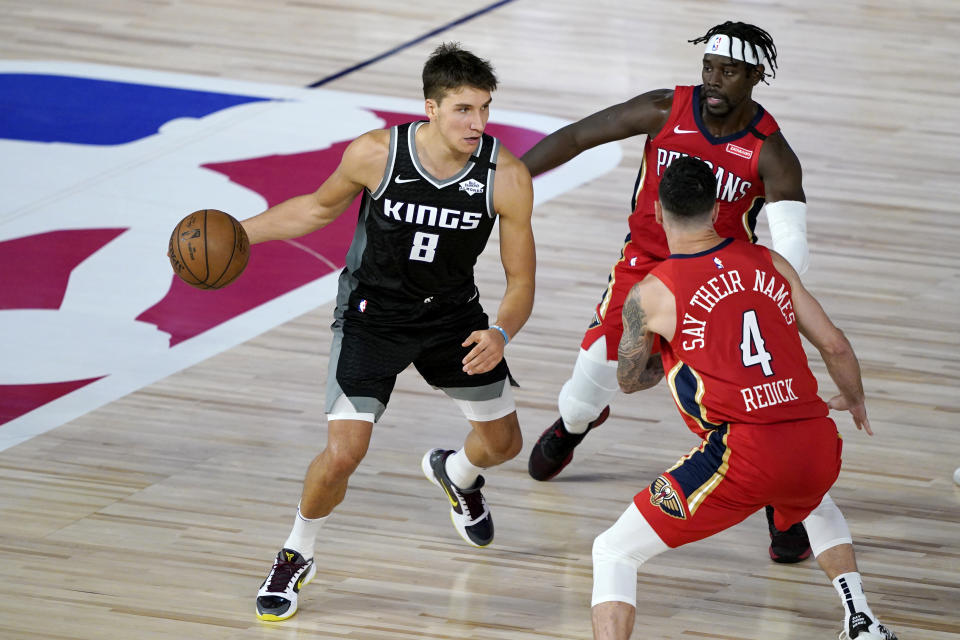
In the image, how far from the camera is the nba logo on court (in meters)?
6.57

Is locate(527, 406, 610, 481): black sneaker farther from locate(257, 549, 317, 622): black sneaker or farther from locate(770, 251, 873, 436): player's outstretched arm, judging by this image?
locate(770, 251, 873, 436): player's outstretched arm

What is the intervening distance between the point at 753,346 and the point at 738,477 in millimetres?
370

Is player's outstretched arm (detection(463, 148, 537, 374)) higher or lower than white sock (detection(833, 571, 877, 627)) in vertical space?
higher

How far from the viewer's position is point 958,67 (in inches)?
474

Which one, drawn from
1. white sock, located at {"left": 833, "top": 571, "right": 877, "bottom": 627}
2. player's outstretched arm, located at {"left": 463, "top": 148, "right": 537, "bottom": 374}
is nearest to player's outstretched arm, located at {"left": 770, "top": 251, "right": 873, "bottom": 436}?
white sock, located at {"left": 833, "top": 571, "right": 877, "bottom": 627}

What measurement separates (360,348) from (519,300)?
543mm

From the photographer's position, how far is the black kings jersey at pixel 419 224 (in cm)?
445

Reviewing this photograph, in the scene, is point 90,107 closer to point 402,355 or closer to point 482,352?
point 402,355

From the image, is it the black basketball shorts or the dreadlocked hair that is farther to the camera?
the dreadlocked hair

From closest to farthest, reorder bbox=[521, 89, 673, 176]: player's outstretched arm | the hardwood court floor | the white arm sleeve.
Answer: the hardwood court floor < the white arm sleeve < bbox=[521, 89, 673, 176]: player's outstretched arm

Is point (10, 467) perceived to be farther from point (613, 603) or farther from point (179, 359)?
point (613, 603)

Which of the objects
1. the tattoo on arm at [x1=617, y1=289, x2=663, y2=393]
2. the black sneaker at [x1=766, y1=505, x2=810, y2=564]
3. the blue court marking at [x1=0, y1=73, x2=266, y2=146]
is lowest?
the black sneaker at [x1=766, y1=505, x2=810, y2=564]

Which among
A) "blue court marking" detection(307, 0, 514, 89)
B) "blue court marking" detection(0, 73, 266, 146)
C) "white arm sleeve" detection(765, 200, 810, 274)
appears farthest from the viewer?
"blue court marking" detection(307, 0, 514, 89)

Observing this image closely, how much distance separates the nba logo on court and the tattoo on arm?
284cm
